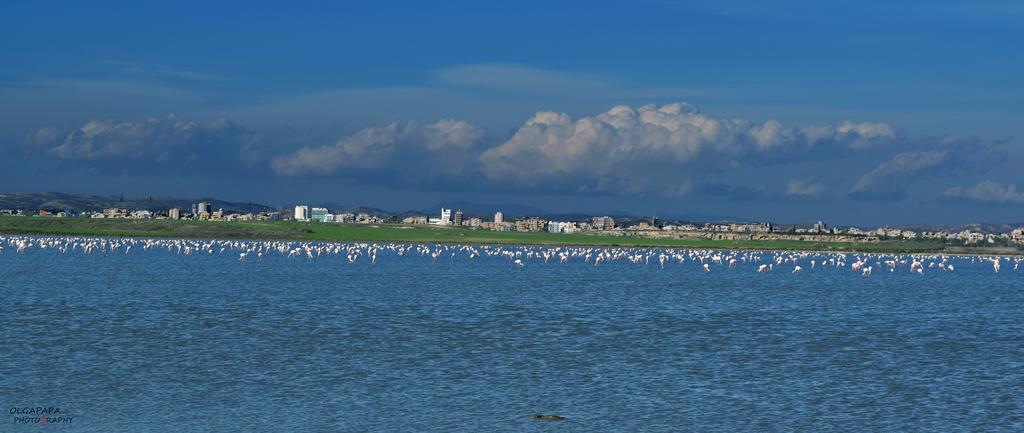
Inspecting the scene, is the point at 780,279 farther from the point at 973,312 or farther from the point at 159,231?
the point at 159,231

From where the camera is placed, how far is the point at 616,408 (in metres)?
23.3

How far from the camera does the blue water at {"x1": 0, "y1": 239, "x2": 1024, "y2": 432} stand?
22.3m

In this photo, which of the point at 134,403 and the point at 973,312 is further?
the point at 973,312

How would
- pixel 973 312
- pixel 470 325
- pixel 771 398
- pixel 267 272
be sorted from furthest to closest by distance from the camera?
pixel 267 272
pixel 973 312
pixel 470 325
pixel 771 398

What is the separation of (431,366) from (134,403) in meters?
7.93

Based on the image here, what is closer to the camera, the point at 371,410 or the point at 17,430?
the point at 17,430

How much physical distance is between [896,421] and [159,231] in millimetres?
188087

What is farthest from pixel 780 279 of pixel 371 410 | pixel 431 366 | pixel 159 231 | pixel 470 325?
pixel 159 231

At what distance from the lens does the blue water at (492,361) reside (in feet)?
73.2

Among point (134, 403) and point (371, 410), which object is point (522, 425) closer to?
point (371, 410)

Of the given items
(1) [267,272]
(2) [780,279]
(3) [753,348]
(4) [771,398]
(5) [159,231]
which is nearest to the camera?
(4) [771,398]

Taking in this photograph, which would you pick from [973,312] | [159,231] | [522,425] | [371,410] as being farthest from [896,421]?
[159,231]

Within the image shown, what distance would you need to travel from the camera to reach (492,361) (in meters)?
29.8

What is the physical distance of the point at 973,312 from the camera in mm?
53719
